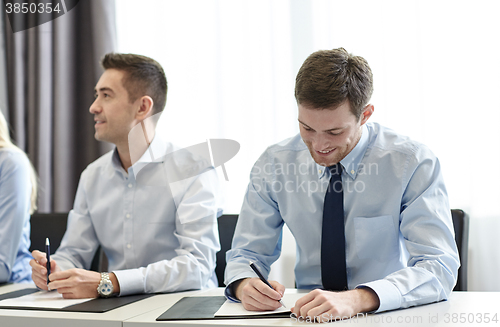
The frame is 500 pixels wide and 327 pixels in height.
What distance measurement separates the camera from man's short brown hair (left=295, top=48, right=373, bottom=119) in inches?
46.8

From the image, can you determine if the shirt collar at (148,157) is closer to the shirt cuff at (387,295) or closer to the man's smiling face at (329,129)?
the man's smiling face at (329,129)

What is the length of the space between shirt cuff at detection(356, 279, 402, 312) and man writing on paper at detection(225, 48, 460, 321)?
1cm

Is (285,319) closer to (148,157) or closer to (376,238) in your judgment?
(376,238)

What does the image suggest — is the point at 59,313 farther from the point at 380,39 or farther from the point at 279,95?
the point at 380,39

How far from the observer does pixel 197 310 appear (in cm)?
108

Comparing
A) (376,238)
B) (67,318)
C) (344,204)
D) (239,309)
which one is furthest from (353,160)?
(67,318)

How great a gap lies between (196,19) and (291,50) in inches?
22.8

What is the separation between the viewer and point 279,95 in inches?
92.4

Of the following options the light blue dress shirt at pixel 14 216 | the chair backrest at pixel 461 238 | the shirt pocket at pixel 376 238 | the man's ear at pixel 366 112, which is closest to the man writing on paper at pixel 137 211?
the light blue dress shirt at pixel 14 216

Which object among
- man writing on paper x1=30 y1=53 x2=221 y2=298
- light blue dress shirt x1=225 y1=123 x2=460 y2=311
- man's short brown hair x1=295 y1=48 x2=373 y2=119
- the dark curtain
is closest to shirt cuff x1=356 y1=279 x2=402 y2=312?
light blue dress shirt x1=225 y1=123 x2=460 y2=311

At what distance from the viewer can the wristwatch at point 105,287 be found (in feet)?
4.30

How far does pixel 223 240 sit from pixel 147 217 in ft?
0.97

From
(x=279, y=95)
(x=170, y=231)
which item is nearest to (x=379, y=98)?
(x=279, y=95)

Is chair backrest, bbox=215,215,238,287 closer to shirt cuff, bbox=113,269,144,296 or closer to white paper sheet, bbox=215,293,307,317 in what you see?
shirt cuff, bbox=113,269,144,296
